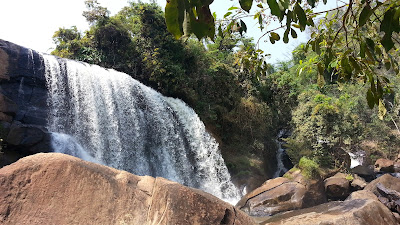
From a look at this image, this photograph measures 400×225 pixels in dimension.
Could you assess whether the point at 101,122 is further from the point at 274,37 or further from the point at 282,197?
the point at 274,37

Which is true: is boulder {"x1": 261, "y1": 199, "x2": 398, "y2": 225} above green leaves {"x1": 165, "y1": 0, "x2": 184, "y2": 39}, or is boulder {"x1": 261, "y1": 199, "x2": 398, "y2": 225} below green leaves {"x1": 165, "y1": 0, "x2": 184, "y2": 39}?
below

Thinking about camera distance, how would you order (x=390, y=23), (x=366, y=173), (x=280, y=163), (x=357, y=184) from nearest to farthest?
(x=390, y=23) < (x=357, y=184) < (x=366, y=173) < (x=280, y=163)

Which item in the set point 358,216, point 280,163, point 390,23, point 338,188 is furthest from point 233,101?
point 390,23

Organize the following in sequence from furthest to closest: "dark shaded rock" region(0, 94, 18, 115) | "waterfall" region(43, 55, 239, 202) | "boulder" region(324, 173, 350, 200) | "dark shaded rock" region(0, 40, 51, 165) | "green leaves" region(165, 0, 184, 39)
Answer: "boulder" region(324, 173, 350, 200)
"waterfall" region(43, 55, 239, 202)
"dark shaded rock" region(0, 94, 18, 115)
"dark shaded rock" region(0, 40, 51, 165)
"green leaves" region(165, 0, 184, 39)

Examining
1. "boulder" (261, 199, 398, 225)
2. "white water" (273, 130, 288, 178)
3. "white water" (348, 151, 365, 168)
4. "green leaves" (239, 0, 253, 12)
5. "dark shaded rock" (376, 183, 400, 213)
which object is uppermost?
"green leaves" (239, 0, 253, 12)

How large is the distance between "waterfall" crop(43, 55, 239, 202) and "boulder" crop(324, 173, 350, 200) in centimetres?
352

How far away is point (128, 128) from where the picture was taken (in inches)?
447

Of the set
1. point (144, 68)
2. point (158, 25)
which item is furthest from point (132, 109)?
point (158, 25)

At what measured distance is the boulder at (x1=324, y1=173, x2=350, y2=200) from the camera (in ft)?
35.2

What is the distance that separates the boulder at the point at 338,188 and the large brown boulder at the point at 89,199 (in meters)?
8.77

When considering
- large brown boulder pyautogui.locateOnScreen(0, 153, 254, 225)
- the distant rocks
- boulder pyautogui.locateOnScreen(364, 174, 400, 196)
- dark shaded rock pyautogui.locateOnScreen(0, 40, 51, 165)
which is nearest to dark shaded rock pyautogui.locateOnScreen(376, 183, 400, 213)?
the distant rocks

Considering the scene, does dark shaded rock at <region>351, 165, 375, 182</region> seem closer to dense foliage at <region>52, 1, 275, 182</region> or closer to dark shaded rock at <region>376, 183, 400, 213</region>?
dense foliage at <region>52, 1, 275, 182</region>

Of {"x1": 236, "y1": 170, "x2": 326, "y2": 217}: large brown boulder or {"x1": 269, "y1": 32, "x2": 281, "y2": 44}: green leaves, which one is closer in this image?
{"x1": 269, "y1": 32, "x2": 281, "y2": 44}: green leaves

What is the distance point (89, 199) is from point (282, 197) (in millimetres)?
7694
